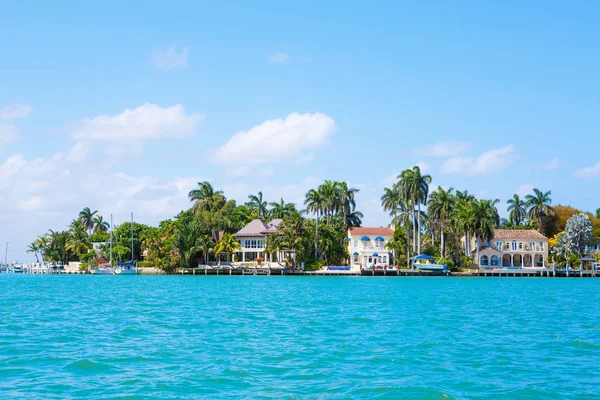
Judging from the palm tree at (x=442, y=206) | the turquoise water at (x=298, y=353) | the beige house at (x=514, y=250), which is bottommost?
the turquoise water at (x=298, y=353)

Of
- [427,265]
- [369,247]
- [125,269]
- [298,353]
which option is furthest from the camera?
[125,269]

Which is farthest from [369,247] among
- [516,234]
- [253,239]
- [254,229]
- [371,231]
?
[516,234]

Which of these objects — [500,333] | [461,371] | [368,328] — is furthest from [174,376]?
[500,333]

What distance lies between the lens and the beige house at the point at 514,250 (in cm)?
10706

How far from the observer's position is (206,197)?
123062 mm

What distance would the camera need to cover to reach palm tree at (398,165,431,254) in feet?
337

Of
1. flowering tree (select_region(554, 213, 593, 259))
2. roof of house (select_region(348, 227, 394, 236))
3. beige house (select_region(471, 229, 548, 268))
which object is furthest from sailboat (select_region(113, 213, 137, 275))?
flowering tree (select_region(554, 213, 593, 259))

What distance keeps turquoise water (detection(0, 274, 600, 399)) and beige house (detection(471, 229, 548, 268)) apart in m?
70.1

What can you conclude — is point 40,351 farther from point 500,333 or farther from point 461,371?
→ point 500,333

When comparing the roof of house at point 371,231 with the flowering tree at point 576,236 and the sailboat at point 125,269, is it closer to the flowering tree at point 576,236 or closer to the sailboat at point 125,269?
the flowering tree at point 576,236

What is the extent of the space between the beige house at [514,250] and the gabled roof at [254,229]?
117ft

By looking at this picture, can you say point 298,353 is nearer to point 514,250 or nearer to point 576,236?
point 514,250

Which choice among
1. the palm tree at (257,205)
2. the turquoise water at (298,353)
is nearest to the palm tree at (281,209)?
the palm tree at (257,205)

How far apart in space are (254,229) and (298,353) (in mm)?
88820
